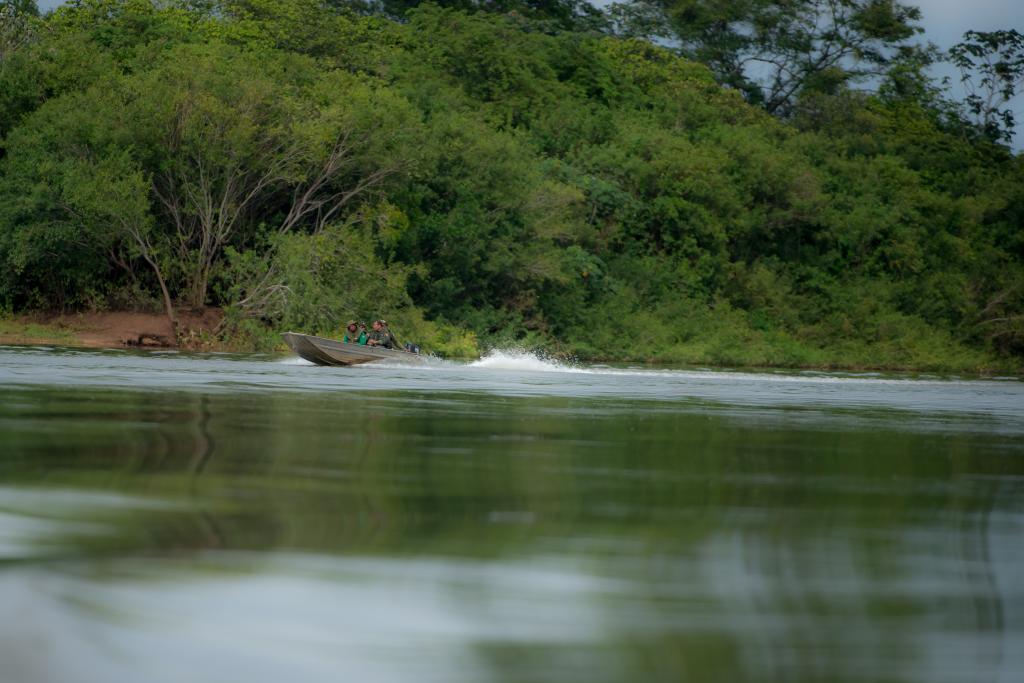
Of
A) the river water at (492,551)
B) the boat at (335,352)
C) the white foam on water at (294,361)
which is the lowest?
the white foam on water at (294,361)

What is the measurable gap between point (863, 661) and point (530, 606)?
6.29 feet

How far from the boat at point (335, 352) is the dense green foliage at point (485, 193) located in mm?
7918

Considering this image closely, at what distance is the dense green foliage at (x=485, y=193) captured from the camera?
48.7m

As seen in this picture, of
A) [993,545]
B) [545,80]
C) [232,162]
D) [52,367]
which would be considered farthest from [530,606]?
[545,80]

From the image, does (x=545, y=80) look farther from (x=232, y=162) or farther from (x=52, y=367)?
(x=52, y=367)

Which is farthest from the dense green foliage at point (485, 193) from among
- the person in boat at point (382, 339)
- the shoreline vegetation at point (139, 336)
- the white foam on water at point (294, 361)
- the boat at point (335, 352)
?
the boat at point (335, 352)

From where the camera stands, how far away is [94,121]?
159 ft

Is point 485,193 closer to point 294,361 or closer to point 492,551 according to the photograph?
point 294,361

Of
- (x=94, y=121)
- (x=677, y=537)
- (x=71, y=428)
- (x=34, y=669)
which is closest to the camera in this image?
(x=34, y=669)

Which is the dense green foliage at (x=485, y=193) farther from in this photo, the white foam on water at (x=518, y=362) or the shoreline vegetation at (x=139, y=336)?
the white foam on water at (x=518, y=362)

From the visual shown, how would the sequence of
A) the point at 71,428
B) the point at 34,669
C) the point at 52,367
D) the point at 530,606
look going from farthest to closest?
the point at 52,367 < the point at 71,428 < the point at 530,606 < the point at 34,669

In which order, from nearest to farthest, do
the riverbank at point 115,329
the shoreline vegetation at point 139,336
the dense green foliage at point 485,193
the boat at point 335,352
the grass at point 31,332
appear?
the boat at point 335,352, the grass at point 31,332, the shoreline vegetation at point 139,336, the riverbank at point 115,329, the dense green foliage at point 485,193

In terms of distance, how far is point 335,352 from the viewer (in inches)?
1524

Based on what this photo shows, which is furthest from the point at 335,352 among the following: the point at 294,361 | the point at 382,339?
the point at 294,361
